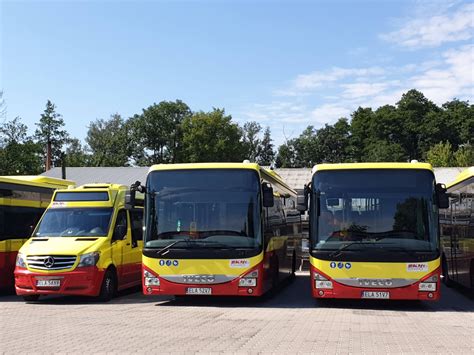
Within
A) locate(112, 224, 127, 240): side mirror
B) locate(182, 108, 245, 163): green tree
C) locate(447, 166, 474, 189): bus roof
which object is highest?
locate(182, 108, 245, 163): green tree

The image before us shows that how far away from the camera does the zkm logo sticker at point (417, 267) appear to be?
12617 mm

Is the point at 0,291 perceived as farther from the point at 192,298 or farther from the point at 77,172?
the point at 77,172

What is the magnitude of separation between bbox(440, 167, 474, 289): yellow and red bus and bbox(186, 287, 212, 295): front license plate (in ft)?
19.6

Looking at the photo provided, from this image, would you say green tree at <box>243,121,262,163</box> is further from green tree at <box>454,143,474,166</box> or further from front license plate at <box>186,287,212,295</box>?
front license plate at <box>186,287,212,295</box>

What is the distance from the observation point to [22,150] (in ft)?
210

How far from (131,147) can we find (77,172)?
28.5 metres

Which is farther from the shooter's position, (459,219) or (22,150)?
(22,150)

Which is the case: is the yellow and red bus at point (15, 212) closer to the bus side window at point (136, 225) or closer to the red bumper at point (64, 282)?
the red bumper at point (64, 282)

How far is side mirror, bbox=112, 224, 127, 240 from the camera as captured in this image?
52.2 feet

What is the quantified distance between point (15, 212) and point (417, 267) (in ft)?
Result: 35.6

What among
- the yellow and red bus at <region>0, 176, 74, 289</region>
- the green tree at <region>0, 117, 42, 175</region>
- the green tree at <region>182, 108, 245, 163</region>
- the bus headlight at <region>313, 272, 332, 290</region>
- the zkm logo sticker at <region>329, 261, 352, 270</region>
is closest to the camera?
the zkm logo sticker at <region>329, 261, 352, 270</region>

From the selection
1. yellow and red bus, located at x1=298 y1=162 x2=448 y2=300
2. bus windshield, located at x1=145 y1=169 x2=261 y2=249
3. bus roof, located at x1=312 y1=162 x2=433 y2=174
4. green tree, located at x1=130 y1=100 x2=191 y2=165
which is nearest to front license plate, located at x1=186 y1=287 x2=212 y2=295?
bus windshield, located at x1=145 y1=169 x2=261 y2=249

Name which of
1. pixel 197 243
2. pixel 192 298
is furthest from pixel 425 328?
pixel 192 298

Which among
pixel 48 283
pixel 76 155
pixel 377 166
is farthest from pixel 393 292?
pixel 76 155
